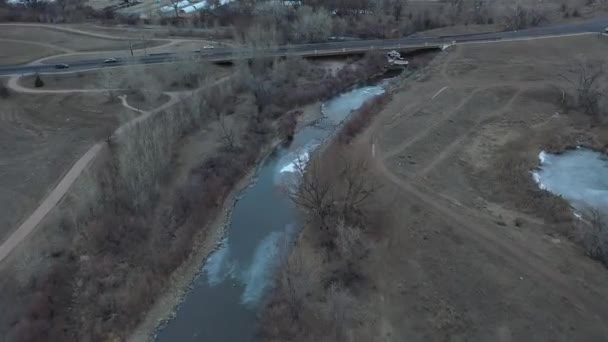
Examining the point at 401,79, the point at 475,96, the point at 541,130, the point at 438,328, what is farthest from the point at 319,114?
the point at 438,328

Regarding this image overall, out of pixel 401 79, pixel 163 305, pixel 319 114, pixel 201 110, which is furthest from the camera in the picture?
pixel 401 79

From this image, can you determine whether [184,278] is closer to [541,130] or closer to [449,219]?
[449,219]

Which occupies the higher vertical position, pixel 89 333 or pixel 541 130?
pixel 541 130

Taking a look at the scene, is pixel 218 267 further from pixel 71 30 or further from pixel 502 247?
pixel 71 30

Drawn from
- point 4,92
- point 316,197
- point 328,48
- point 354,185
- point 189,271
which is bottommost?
point 189,271

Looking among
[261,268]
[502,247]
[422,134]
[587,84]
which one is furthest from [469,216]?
[587,84]

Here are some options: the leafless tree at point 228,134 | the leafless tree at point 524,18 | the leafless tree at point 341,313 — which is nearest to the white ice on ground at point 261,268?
the leafless tree at point 341,313
